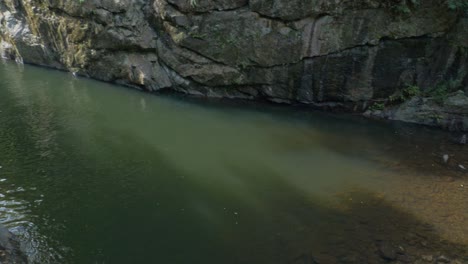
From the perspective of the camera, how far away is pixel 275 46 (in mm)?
14234

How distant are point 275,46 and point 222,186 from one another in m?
7.10

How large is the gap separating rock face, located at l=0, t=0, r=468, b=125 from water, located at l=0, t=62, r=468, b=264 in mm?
1582

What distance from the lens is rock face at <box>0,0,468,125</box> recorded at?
1309 cm

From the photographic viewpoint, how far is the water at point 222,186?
6938 mm

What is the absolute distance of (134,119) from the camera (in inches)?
530

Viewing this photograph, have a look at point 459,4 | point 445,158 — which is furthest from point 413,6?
point 445,158

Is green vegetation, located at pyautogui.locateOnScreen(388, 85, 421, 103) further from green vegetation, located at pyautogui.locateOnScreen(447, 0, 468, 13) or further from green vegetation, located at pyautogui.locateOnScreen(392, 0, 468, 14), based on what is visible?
green vegetation, located at pyautogui.locateOnScreen(447, 0, 468, 13)

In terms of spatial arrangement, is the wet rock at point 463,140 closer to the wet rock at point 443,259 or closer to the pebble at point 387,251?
the wet rock at point 443,259

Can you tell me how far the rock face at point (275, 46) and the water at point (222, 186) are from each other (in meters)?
1.58

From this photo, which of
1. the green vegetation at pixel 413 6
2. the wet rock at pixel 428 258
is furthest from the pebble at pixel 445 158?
the green vegetation at pixel 413 6

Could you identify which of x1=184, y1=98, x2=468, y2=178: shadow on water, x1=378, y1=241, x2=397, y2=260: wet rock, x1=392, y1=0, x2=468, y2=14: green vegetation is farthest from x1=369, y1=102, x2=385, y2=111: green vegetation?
x1=378, y1=241, x2=397, y2=260: wet rock

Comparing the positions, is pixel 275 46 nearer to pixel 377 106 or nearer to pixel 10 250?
pixel 377 106

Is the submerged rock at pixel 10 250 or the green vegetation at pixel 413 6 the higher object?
the green vegetation at pixel 413 6

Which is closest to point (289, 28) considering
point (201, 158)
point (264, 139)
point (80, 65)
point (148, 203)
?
point (264, 139)
